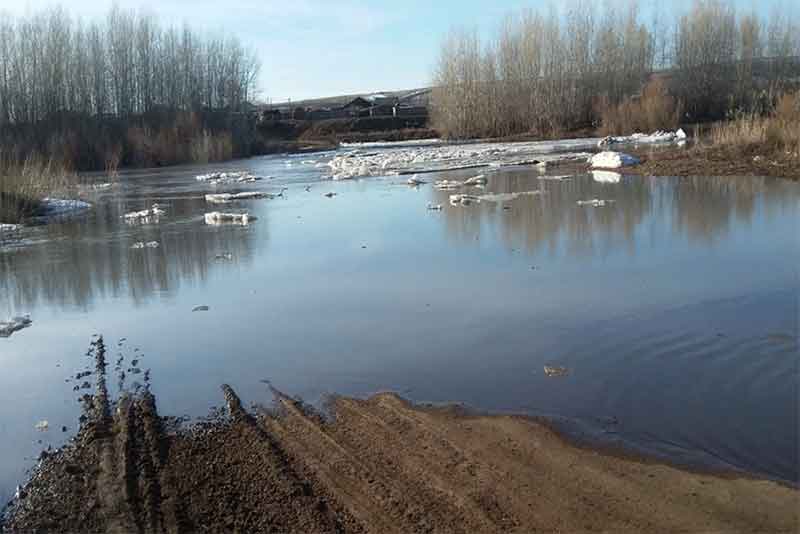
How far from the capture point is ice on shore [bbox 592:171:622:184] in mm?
16783

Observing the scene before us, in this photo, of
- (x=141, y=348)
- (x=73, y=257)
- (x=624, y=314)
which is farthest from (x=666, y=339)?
(x=73, y=257)

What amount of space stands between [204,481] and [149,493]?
0.89 ft

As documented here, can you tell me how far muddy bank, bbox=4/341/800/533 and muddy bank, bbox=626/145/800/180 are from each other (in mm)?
12559

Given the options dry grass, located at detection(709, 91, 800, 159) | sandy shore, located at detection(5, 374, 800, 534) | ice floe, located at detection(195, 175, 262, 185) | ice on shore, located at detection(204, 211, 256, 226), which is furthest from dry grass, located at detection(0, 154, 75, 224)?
dry grass, located at detection(709, 91, 800, 159)

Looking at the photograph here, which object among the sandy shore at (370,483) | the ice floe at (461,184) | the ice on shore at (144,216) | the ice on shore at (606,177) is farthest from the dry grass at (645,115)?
the sandy shore at (370,483)

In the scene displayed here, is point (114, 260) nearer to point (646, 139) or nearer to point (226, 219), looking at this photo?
point (226, 219)

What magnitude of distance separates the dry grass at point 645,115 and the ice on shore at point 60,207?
28.2 meters

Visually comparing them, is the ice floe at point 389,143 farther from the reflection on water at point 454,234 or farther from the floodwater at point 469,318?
the floodwater at point 469,318

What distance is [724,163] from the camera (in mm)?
17375

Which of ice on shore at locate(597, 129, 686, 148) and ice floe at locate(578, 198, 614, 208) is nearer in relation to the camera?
ice floe at locate(578, 198, 614, 208)

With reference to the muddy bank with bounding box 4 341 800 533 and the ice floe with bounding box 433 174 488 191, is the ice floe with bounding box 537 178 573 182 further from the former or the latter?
the muddy bank with bounding box 4 341 800 533

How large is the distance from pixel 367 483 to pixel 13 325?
5041 mm

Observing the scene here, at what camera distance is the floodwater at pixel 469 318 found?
459cm

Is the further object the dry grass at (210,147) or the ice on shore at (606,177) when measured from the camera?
the dry grass at (210,147)
